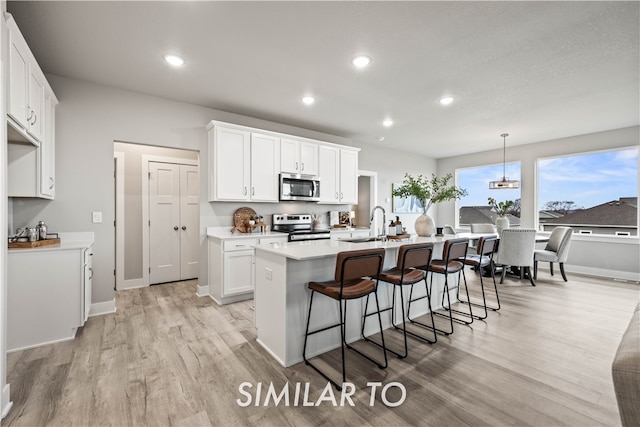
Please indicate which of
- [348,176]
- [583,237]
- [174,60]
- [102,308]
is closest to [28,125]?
[174,60]

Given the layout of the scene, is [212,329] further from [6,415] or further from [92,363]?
[6,415]

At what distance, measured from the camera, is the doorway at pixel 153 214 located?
14.5ft

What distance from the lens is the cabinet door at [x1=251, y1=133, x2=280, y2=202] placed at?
4.27 meters

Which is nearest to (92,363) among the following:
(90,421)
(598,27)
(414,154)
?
(90,421)

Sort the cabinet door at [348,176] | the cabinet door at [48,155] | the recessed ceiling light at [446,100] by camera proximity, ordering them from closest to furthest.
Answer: the cabinet door at [48,155] < the recessed ceiling light at [446,100] < the cabinet door at [348,176]

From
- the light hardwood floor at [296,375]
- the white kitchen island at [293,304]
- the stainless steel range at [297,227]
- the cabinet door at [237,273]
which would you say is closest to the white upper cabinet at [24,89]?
the light hardwood floor at [296,375]

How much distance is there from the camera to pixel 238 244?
3.78 metres

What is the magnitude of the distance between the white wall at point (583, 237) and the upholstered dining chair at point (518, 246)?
1.81 metres

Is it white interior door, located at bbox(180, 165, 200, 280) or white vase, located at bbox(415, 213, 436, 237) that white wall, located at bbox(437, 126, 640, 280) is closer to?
white vase, located at bbox(415, 213, 436, 237)

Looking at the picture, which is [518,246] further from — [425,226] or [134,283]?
[134,283]

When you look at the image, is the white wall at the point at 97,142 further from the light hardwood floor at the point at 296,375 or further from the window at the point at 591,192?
the window at the point at 591,192

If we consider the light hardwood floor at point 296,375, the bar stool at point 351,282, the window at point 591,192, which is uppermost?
the window at point 591,192

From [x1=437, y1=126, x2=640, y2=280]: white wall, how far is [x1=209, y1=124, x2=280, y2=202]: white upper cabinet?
535cm

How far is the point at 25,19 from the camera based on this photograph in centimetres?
226
